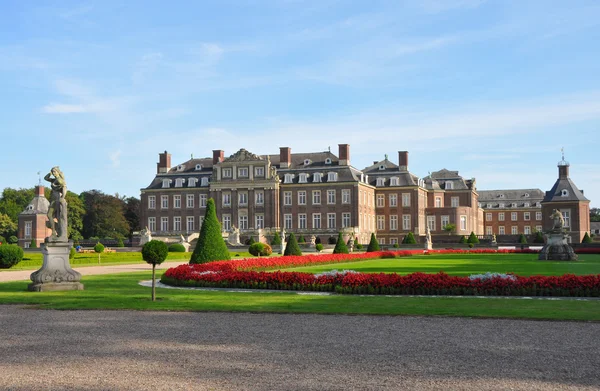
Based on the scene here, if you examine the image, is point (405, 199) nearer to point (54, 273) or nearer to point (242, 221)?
point (242, 221)

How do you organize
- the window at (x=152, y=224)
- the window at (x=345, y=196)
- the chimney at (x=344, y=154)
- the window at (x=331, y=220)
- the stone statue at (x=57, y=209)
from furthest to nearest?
1. the window at (x=152, y=224)
2. the window at (x=331, y=220)
3. the chimney at (x=344, y=154)
4. the window at (x=345, y=196)
5. the stone statue at (x=57, y=209)

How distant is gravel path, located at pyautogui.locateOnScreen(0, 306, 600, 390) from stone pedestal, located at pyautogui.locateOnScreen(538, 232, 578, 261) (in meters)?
25.0

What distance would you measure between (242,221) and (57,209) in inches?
2003

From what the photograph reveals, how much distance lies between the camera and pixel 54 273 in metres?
15.5

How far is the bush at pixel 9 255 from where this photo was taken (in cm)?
2653

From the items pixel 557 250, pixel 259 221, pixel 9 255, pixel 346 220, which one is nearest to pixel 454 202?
pixel 346 220

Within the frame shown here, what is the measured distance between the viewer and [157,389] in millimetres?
5945

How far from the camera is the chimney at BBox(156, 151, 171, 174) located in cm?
7050

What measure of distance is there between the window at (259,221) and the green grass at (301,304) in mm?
50040

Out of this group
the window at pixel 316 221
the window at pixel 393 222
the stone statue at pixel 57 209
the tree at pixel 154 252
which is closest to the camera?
the tree at pixel 154 252

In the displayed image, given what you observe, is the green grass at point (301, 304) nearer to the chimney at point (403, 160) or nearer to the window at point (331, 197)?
the window at point (331, 197)

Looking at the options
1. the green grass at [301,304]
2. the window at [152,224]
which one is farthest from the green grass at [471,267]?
the window at [152,224]

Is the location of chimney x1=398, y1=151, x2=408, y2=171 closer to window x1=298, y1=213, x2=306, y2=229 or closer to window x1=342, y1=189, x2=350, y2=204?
window x1=342, y1=189, x2=350, y2=204

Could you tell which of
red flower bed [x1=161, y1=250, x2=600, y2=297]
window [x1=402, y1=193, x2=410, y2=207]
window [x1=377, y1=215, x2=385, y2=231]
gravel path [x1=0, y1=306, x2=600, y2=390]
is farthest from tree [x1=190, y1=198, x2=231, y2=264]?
window [x1=377, y1=215, x2=385, y2=231]
